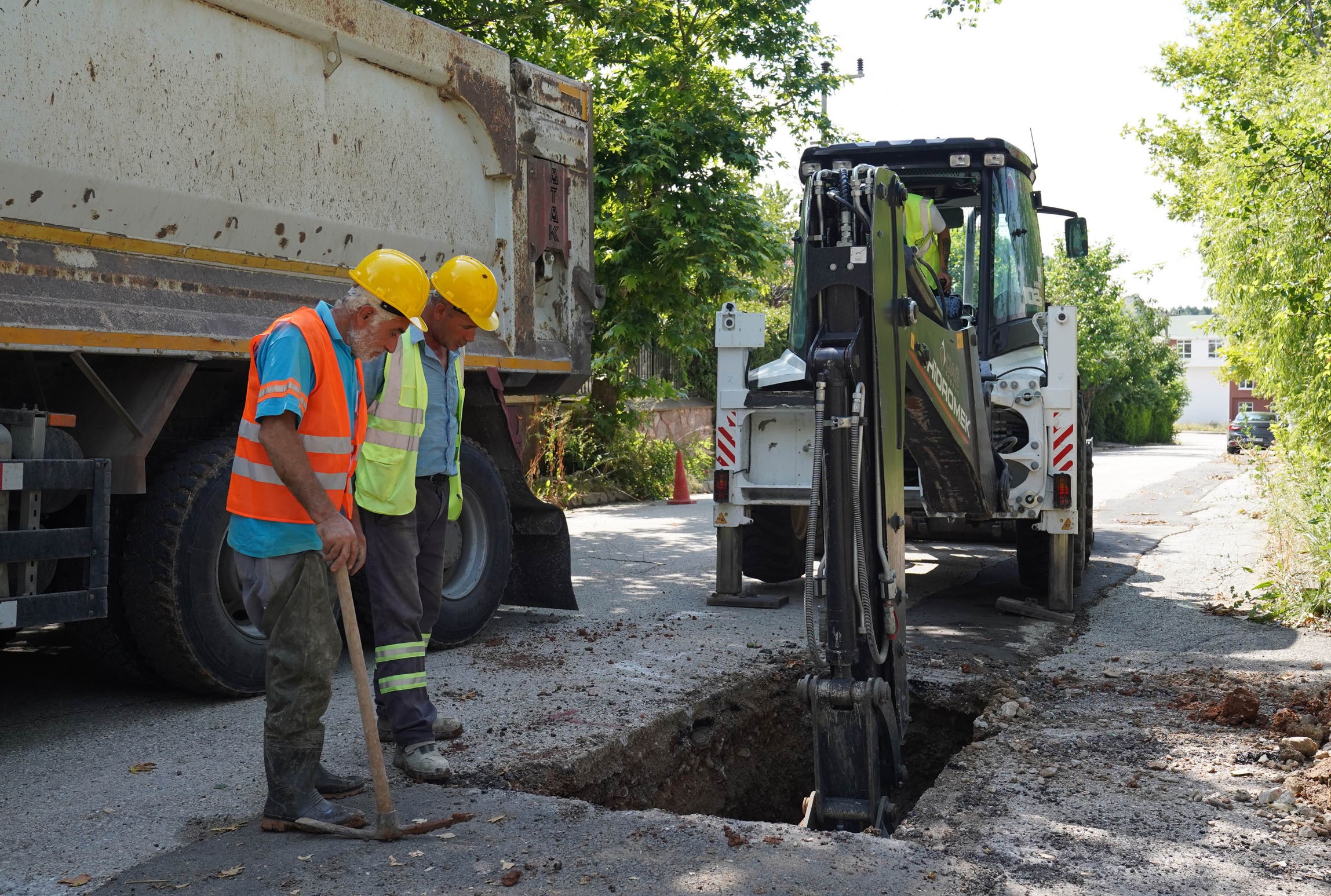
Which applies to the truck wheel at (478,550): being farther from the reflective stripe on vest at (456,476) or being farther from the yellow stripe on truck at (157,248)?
the reflective stripe on vest at (456,476)

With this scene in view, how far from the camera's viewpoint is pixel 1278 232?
31.5ft

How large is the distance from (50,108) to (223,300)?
106 centimetres

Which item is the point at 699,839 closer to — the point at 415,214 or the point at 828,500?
the point at 828,500

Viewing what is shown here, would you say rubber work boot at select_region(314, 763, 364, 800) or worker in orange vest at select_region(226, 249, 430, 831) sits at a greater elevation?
worker in orange vest at select_region(226, 249, 430, 831)

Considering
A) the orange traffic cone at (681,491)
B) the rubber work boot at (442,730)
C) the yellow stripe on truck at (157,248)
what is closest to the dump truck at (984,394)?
the yellow stripe on truck at (157,248)

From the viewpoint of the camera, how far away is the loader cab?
7.79 meters

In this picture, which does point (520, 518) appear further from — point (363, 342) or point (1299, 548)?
point (1299, 548)

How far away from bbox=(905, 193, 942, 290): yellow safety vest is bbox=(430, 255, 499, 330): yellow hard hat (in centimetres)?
163

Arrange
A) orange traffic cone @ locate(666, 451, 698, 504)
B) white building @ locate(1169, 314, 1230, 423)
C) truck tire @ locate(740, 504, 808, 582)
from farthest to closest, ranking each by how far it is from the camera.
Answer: white building @ locate(1169, 314, 1230, 423), orange traffic cone @ locate(666, 451, 698, 504), truck tire @ locate(740, 504, 808, 582)

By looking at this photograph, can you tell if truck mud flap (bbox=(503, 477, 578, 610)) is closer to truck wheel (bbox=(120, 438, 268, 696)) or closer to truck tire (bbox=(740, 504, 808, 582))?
truck tire (bbox=(740, 504, 808, 582))

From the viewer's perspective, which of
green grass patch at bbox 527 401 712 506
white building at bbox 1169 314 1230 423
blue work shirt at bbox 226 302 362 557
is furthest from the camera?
white building at bbox 1169 314 1230 423

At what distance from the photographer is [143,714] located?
5109mm

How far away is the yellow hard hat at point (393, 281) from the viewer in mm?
3740

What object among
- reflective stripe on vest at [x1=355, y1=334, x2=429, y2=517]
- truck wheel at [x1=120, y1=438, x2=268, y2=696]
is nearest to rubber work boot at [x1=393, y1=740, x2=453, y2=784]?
reflective stripe on vest at [x1=355, y1=334, x2=429, y2=517]
